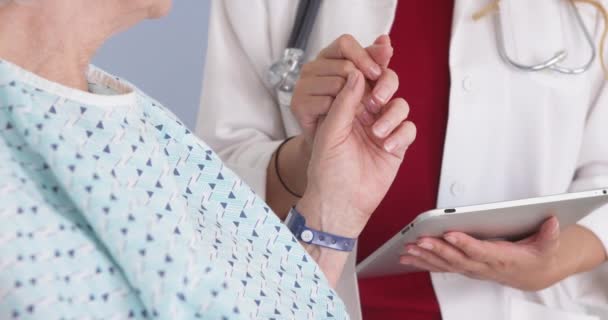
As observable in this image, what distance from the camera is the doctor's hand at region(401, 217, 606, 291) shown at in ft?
3.58

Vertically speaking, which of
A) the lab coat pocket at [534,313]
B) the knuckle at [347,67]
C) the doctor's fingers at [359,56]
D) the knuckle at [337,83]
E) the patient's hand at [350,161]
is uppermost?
the doctor's fingers at [359,56]

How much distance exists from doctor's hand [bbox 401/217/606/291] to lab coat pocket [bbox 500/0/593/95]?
0.81ft

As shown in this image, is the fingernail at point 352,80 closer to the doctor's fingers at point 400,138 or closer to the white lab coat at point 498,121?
the doctor's fingers at point 400,138

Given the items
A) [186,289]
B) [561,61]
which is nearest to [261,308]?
[186,289]

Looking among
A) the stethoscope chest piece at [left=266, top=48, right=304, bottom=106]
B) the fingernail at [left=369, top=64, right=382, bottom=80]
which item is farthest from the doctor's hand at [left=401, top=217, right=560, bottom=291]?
the stethoscope chest piece at [left=266, top=48, right=304, bottom=106]

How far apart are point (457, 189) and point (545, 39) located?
280 millimetres

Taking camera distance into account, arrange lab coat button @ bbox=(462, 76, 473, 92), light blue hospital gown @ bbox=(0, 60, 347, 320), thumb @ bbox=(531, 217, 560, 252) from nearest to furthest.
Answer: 1. light blue hospital gown @ bbox=(0, 60, 347, 320)
2. thumb @ bbox=(531, 217, 560, 252)
3. lab coat button @ bbox=(462, 76, 473, 92)

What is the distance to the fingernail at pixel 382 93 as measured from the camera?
102 cm

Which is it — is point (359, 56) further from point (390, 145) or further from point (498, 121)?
point (498, 121)

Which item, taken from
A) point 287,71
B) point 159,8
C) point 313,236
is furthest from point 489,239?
point 159,8

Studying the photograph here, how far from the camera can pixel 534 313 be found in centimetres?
121

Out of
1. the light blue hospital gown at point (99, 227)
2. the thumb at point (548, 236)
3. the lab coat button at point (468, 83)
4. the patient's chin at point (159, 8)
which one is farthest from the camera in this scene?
the lab coat button at point (468, 83)

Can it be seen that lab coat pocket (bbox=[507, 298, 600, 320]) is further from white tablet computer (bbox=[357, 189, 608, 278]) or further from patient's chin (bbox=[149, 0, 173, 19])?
patient's chin (bbox=[149, 0, 173, 19])

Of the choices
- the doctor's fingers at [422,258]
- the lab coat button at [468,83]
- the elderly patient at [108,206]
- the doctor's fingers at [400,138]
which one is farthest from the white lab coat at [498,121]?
the elderly patient at [108,206]
